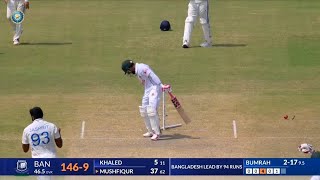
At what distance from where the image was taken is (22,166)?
1905 centimetres

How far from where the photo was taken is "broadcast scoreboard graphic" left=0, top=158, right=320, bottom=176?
18.8 meters

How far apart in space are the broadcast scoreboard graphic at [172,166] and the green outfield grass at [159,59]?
4231 mm

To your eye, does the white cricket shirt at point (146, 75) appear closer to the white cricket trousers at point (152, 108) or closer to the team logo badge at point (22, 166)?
the white cricket trousers at point (152, 108)

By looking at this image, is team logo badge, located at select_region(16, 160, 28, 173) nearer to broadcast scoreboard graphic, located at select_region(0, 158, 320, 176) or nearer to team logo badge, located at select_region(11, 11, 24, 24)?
broadcast scoreboard graphic, located at select_region(0, 158, 320, 176)

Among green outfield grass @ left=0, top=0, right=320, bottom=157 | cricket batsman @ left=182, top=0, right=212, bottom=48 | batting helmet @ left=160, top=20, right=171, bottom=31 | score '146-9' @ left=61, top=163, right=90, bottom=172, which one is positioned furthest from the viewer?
batting helmet @ left=160, top=20, right=171, bottom=31

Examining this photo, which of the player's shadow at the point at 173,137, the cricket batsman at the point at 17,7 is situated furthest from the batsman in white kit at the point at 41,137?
the cricket batsman at the point at 17,7

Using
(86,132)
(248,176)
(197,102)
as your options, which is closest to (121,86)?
(197,102)

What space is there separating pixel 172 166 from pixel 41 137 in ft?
9.05

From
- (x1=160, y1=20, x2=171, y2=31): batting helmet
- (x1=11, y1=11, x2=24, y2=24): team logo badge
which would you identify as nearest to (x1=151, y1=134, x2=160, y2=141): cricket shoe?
(x1=11, y1=11, x2=24, y2=24): team logo badge

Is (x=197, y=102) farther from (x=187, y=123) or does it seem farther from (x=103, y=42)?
(x=103, y=42)

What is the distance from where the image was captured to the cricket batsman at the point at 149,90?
2384 centimetres

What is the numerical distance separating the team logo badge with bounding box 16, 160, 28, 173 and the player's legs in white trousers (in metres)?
5.38

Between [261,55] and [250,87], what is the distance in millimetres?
4404

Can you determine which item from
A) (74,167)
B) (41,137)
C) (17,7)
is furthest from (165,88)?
(17,7)
